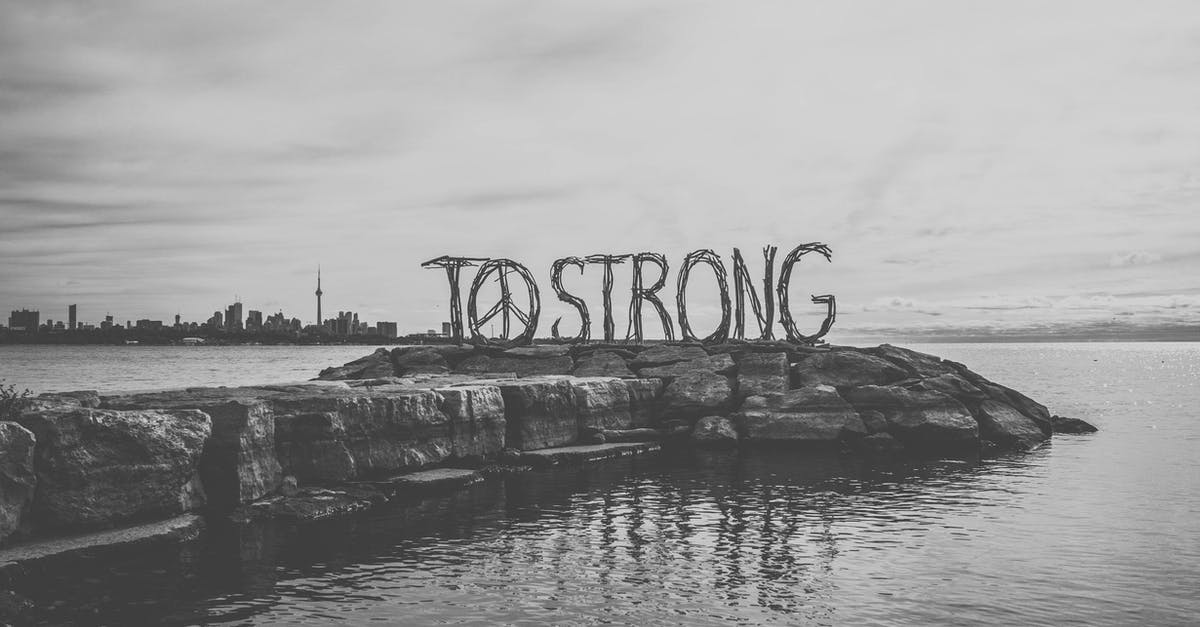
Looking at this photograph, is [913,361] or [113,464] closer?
[113,464]

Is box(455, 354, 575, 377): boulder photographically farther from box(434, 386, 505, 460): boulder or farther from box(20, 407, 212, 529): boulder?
box(20, 407, 212, 529): boulder

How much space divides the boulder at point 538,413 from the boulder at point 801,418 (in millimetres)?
5619

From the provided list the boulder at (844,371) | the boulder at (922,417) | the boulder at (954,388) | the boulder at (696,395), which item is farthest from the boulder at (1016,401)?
the boulder at (696,395)

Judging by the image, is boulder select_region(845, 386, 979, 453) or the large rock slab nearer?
boulder select_region(845, 386, 979, 453)

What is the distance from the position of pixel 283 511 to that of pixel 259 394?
2.89 meters

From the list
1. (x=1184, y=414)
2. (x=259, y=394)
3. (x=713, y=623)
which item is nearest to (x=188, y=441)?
(x=259, y=394)

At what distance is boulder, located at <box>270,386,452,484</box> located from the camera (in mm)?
16188

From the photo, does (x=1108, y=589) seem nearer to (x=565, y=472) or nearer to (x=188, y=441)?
(x=565, y=472)

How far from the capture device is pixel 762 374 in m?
28.0

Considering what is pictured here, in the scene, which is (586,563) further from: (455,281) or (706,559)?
(455,281)

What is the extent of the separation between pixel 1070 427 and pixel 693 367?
13.4 m

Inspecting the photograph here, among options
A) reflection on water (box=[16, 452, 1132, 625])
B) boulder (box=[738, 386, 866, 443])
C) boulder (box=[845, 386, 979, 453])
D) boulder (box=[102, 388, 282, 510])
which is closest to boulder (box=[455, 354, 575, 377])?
boulder (box=[738, 386, 866, 443])

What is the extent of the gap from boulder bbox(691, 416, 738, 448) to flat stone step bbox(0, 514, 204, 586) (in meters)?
14.5

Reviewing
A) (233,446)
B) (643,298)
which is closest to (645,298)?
(643,298)
